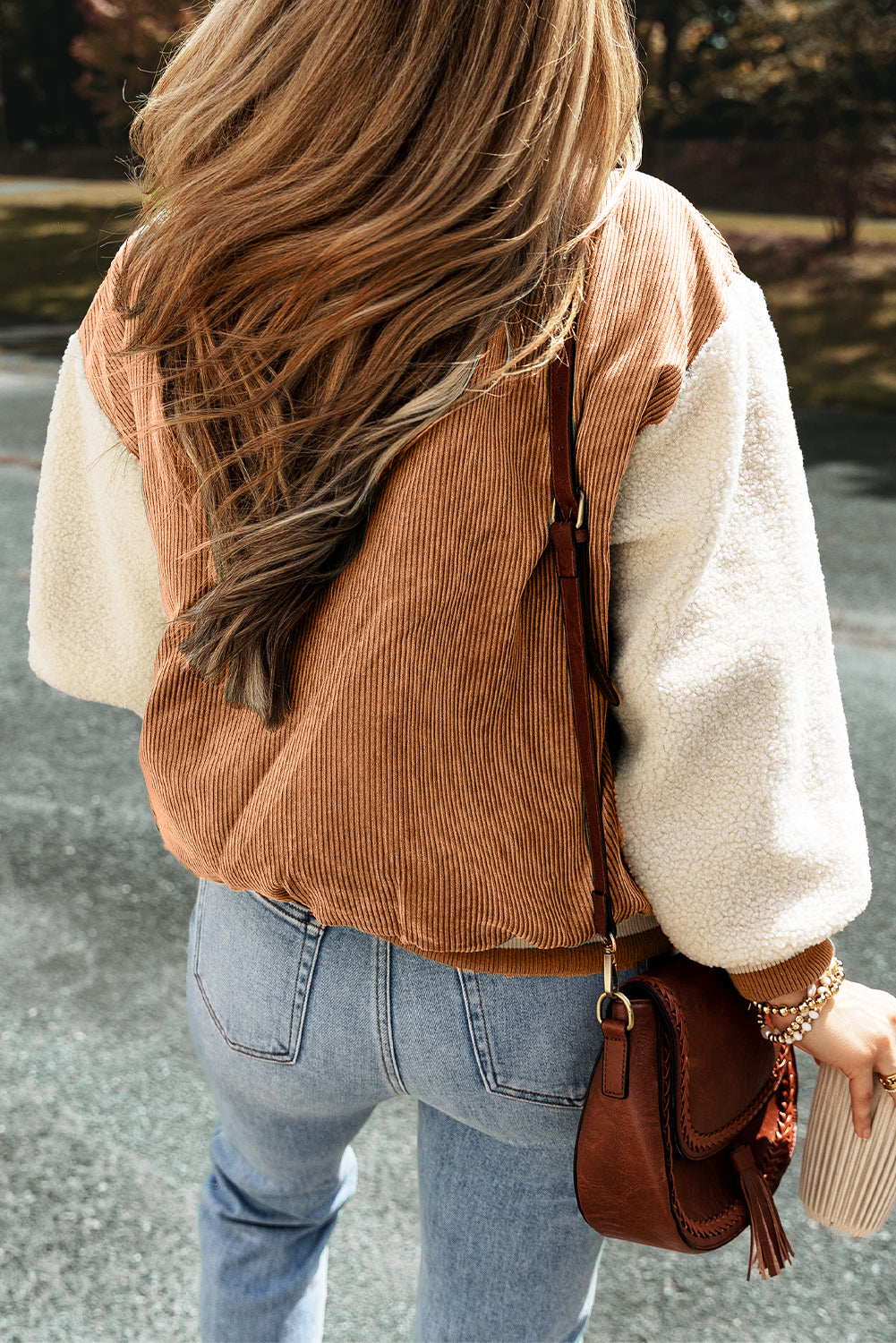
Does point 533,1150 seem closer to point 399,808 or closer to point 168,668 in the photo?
point 399,808

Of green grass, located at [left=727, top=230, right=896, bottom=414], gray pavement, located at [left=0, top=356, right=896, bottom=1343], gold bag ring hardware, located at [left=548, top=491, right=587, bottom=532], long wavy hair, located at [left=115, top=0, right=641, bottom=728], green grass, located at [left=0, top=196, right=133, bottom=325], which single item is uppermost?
long wavy hair, located at [left=115, top=0, right=641, bottom=728]

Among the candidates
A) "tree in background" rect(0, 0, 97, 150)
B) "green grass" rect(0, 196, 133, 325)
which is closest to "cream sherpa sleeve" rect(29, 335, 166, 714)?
"green grass" rect(0, 196, 133, 325)

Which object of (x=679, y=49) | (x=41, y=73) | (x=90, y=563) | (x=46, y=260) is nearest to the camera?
(x=90, y=563)

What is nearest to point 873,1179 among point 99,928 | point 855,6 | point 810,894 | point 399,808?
point 810,894

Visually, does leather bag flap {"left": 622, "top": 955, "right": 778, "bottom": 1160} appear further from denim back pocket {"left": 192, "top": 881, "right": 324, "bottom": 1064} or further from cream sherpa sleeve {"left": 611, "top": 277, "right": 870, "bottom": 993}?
denim back pocket {"left": 192, "top": 881, "right": 324, "bottom": 1064}

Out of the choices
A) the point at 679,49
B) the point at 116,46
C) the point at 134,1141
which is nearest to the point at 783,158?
the point at 679,49

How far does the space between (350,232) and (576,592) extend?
1.04 ft

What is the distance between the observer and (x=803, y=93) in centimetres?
1451

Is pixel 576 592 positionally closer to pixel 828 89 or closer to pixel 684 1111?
pixel 684 1111

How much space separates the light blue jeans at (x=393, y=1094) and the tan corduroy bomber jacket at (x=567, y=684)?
60mm

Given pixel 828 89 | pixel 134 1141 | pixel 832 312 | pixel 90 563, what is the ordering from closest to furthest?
1. pixel 90 563
2. pixel 134 1141
3. pixel 832 312
4. pixel 828 89

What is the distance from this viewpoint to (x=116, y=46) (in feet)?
58.7

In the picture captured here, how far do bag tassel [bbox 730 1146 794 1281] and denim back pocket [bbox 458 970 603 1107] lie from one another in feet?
0.78

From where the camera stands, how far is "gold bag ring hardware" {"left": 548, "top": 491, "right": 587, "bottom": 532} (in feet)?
2.83
